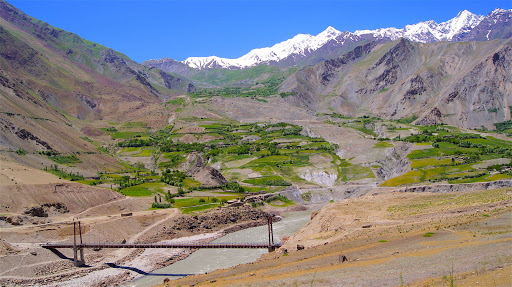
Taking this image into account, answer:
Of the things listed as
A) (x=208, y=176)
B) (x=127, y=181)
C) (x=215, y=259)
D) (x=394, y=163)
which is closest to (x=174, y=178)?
(x=208, y=176)

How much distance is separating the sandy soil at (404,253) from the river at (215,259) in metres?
11.0

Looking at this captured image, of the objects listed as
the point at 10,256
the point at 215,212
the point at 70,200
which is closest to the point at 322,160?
the point at 215,212

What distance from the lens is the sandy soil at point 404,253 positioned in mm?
29281

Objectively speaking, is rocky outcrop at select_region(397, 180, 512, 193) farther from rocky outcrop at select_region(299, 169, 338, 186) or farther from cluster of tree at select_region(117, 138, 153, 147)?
cluster of tree at select_region(117, 138, 153, 147)

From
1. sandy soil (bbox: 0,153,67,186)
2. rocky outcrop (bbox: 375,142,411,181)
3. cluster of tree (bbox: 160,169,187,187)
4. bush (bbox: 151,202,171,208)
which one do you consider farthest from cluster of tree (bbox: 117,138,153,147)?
rocky outcrop (bbox: 375,142,411,181)

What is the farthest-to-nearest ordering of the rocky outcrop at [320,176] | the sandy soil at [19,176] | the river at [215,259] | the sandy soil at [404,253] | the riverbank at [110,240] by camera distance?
the rocky outcrop at [320,176] → the sandy soil at [19,176] → the river at [215,259] → the riverbank at [110,240] → the sandy soil at [404,253]

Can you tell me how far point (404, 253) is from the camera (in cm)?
3766

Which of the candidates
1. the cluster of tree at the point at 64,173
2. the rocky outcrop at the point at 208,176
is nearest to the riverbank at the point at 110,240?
the rocky outcrop at the point at 208,176

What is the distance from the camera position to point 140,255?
7262cm

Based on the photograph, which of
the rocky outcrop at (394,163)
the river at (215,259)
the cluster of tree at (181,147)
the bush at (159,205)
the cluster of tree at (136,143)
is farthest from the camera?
the cluster of tree at (136,143)

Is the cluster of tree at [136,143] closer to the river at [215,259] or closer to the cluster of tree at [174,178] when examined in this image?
the cluster of tree at [174,178]

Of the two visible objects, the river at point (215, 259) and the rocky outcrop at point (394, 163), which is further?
the rocky outcrop at point (394, 163)

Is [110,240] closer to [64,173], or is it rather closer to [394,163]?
[64,173]

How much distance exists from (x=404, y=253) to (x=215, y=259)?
36118 millimetres
